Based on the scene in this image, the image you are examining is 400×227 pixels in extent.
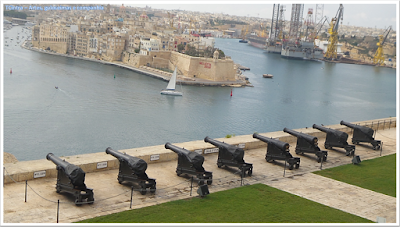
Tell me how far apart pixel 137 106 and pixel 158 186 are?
18.7 m

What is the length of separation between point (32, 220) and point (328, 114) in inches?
918

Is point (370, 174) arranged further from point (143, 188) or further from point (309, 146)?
point (143, 188)

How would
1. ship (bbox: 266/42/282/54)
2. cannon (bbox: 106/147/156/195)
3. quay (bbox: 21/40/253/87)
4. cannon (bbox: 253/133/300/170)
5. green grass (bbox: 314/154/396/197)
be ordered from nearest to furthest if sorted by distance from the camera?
cannon (bbox: 106/147/156/195)
green grass (bbox: 314/154/396/197)
cannon (bbox: 253/133/300/170)
quay (bbox: 21/40/253/87)
ship (bbox: 266/42/282/54)

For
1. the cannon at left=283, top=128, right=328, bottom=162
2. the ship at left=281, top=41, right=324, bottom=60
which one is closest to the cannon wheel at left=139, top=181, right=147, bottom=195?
the cannon at left=283, top=128, right=328, bottom=162

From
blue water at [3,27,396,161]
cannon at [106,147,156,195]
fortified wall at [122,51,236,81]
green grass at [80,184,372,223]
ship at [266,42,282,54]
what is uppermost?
cannon at [106,147,156,195]

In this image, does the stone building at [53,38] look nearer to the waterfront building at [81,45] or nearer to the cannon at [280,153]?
the waterfront building at [81,45]

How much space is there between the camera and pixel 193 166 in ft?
19.5

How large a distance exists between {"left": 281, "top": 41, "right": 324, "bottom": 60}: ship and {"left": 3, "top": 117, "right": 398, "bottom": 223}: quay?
58.7 m

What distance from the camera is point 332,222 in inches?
196

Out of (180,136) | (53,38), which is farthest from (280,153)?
(53,38)

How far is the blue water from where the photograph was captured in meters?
17.2

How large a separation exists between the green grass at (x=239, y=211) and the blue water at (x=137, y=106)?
10.1m

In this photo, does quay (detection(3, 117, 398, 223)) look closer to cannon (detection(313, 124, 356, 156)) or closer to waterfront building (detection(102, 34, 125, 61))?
cannon (detection(313, 124, 356, 156))

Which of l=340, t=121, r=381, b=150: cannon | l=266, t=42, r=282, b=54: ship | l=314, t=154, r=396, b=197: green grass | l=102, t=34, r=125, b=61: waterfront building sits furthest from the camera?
l=266, t=42, r=282, b=54: ship
